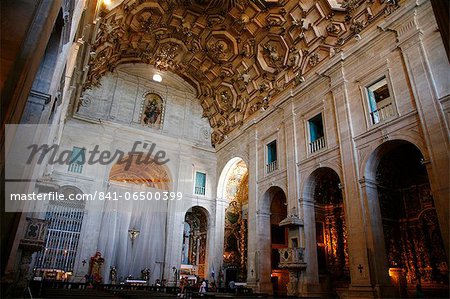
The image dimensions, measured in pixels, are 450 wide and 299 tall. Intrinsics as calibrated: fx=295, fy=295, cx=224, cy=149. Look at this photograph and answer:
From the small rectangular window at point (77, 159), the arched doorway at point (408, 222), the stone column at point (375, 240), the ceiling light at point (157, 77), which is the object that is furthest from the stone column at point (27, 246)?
the ceiling light at point (157, 77)

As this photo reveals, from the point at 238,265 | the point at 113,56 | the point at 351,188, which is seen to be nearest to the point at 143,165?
the point at 113,56

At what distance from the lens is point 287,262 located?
1074 centimetres

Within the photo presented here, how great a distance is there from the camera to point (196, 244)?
62.6ft

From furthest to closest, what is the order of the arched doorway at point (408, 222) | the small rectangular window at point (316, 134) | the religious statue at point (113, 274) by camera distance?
the religious statue at point (113, 274) → the small rectangular window at point (316, 134) → the arched doorway at point (408, 222)

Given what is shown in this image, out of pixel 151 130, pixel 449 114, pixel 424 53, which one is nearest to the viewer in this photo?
pixel 449 114

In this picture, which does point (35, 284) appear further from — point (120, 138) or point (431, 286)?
point (431, 286)

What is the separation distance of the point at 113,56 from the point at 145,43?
1.89 metres

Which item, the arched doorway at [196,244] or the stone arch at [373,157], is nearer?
the stone arch at [373,157]

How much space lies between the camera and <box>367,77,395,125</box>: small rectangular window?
366 inches

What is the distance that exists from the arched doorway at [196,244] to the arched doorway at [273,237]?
4.59 meters

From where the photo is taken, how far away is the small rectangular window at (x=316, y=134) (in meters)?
11.7

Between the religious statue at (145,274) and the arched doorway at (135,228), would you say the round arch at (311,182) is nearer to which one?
the arched doorway at (135,228)

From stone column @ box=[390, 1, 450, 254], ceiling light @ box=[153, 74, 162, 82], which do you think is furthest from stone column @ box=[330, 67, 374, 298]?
ceiling light @ box=[153, 74, 162, 82]

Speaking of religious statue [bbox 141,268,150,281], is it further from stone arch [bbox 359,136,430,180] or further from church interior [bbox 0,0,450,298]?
stone arch [bbox 359,136,430,180]
